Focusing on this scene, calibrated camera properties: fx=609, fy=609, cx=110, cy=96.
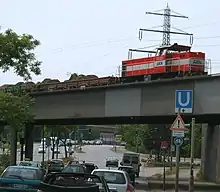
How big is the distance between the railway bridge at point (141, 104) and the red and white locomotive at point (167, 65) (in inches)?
133

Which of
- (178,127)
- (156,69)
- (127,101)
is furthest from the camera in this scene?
(156,69)

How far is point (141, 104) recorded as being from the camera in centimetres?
4091

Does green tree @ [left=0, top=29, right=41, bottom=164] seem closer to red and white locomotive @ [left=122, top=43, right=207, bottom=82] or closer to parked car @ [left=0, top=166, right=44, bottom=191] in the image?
parked car @ [left=0, top=166, right=44, bottom=191]

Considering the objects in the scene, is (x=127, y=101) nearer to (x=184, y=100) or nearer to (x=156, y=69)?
(x=156, y=69)

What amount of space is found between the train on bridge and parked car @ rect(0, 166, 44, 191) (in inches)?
837

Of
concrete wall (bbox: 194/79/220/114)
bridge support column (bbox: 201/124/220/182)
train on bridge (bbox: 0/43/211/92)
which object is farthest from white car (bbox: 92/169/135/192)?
bridge support column (bbox: 201/124/220/182)

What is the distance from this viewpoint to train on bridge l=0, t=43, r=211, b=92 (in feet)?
145

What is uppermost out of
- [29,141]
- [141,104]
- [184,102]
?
[141,104]

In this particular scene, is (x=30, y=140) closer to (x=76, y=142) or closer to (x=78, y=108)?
(x=78, y=108)

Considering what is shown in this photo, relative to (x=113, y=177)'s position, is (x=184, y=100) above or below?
above

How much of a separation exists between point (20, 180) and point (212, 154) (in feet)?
110

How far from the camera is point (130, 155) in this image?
67625mm

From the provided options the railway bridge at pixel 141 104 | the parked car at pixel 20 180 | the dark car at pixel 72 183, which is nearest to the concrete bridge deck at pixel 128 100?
the railway bridge at pixel 141 104

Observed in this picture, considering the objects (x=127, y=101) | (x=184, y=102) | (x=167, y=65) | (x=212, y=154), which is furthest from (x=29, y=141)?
(x=184, y=102)
